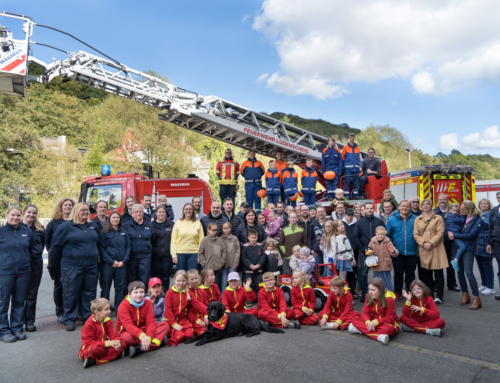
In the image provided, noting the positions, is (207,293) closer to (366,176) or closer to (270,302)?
(270,302)

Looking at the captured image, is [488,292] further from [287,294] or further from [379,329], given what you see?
A: [287,294]

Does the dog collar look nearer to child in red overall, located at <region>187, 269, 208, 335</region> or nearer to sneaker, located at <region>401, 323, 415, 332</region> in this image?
child in red overall, located at <region>187, 269, 208, 335</region>

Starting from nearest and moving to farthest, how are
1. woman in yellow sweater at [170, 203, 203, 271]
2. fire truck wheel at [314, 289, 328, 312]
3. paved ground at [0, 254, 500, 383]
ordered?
paved ground at [0, 254, 500, 383]
fire truck wheel at [314, 289, 328, 312]
woman in yellow sweater at [170, 203, 203, 271]

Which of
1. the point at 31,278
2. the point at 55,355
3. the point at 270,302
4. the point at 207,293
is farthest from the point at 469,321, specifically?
the point at 31,278

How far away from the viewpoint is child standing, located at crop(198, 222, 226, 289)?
21.1 ft

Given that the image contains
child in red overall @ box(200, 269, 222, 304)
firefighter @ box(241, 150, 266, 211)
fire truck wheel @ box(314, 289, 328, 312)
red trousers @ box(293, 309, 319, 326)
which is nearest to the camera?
red trousers @ box(293, 309, 319, 326)

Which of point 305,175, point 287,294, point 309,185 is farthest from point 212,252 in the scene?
point 305,175

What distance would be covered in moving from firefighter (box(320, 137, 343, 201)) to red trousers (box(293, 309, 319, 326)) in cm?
599

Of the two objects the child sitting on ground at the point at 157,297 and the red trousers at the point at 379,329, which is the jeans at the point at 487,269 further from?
the child sitting on ground at the point at 157,297

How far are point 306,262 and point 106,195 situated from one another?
6.37 m

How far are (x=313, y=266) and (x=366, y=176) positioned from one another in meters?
5.13

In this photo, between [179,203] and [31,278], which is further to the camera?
[179,203]

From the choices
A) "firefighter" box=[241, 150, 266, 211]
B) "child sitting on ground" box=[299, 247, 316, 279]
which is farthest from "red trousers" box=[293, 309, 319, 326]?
"firefighter" box=[241, 150, 266, 211]

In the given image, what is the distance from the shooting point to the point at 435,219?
6.27m
